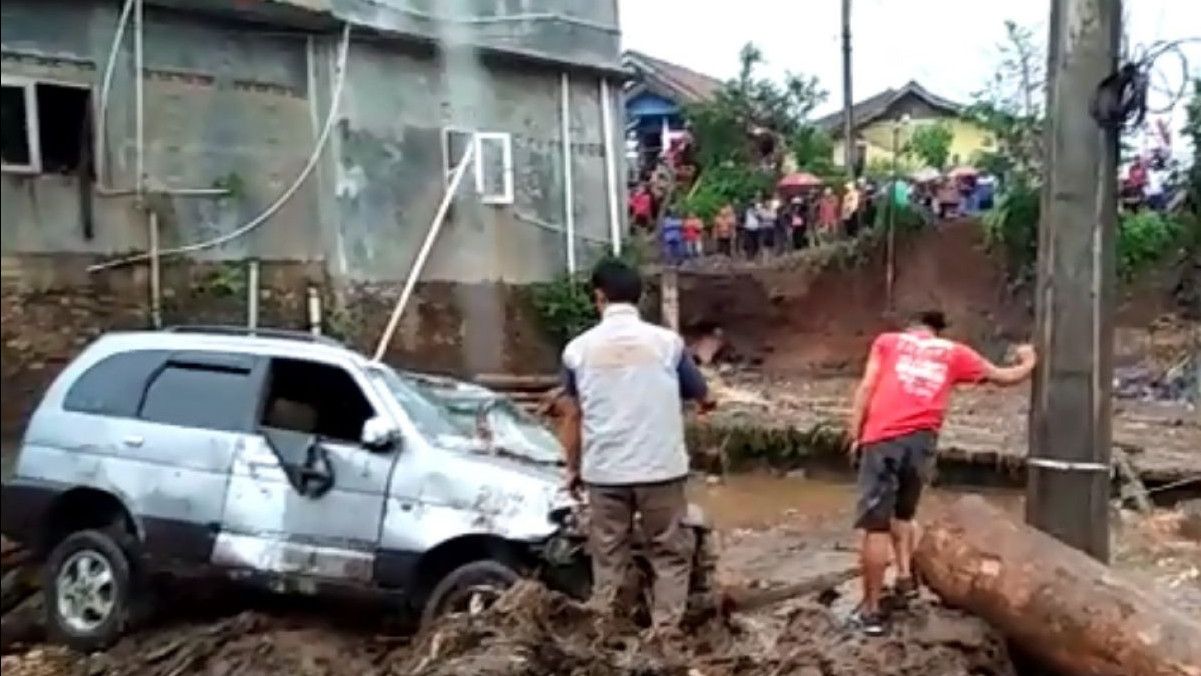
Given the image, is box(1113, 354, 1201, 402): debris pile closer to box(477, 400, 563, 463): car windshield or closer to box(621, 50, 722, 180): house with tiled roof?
box(621, 50, 722, 180): house with tiled roof

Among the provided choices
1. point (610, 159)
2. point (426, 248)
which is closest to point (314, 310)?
point (426, 248)

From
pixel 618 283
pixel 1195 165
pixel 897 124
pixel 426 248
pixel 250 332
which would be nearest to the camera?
pixel 250 332

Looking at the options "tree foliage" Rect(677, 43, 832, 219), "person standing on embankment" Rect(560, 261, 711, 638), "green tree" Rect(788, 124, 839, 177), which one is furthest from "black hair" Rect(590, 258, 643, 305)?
"green tree" Rect(788, 124, 839, 177)

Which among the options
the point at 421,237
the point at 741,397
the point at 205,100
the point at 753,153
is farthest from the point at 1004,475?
the point at 205,100

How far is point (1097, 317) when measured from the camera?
5043 mm

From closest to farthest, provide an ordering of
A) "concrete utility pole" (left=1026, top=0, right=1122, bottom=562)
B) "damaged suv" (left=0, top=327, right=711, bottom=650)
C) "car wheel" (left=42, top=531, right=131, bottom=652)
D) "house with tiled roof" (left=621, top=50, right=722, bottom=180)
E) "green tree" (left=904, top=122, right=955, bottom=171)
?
"car wheel" (left=42, top=531, right=131, bottom=652) < "damaged suv" (left=0, top=327, right=711, bottom=650) < "concrete utility pole" (left=1026, top=0, right=1122, bottom=562) < "house with tiled roof" (left=621, top=50, right=722, bottom=180) < "green tree" (left=904, top=122, right=955, bottom=171)

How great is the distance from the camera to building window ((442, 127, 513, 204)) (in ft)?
15.6

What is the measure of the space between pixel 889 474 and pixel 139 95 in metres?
A: 3.02

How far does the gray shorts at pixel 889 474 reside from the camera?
5371mm

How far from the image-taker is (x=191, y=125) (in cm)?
341

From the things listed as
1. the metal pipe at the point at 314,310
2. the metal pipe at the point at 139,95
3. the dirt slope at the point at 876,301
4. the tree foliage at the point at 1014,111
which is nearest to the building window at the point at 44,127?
the metal pipe at the point at 139,95

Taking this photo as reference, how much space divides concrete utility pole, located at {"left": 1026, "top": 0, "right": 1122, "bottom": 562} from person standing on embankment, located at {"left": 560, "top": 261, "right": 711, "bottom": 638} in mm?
1117

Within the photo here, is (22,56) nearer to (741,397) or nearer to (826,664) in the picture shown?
(826,664)

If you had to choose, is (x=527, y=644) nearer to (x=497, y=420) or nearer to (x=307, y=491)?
(x=307, y=491)
